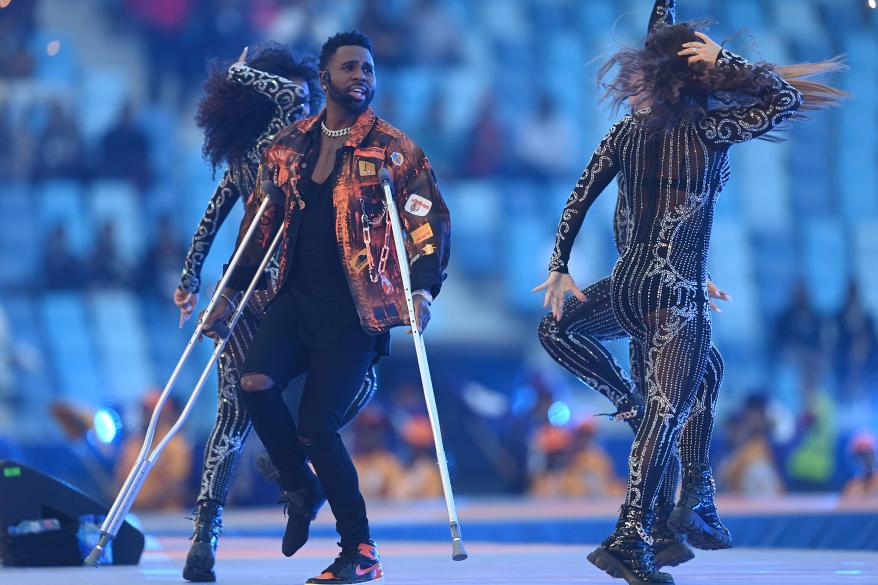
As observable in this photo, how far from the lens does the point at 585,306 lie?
541 cm

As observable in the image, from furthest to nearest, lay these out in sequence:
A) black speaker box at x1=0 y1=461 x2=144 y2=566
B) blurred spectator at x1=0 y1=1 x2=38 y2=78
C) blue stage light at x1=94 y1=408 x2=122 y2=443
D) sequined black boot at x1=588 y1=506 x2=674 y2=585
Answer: blurred spectator at x1=0 y1=1 x2=38 y2=78, blue stage light at x1=94 y1=408 x2=122 y2=443, black speaker box at x1=0 y1=461 x2=144 y2=566, sequined black boot at x1=588 y1=506 x2=674 y2=585

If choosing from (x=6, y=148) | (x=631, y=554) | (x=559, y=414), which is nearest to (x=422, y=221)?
(x=631, y=554)

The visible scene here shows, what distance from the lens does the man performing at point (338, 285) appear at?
16.6 feet

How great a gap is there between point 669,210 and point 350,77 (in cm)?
117

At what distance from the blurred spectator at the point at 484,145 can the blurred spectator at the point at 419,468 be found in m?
2.77

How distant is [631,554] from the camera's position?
476 cm

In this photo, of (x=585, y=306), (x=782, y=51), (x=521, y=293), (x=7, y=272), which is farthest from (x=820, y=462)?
(x=585, y=306)

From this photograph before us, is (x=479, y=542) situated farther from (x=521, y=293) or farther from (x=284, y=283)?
(x=521, y=293)

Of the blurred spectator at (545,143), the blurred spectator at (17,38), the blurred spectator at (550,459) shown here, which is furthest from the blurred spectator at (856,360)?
the blurred spectator at (17,38)

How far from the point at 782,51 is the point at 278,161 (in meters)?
10.9

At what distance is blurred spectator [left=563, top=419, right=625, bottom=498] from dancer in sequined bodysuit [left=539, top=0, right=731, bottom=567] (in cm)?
664

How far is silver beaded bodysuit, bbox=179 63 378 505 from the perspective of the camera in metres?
5.68

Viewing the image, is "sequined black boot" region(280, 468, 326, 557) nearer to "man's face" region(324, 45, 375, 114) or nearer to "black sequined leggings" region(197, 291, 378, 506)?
"black sequined leggings" region(197, 291, 378, 506)

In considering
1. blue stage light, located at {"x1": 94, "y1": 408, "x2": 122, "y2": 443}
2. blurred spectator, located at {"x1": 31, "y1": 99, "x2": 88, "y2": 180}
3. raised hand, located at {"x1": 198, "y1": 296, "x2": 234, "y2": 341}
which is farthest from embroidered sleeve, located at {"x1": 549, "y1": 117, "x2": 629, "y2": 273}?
blurred spectator, located at {"x1": 31, "y1": 99, "x2": 88, "y2": 180}
